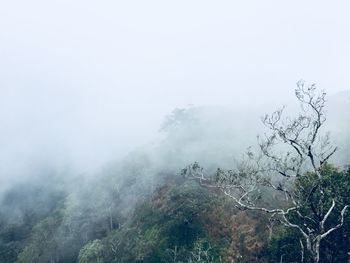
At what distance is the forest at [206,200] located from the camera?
26.5 metres

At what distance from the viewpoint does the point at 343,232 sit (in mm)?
29188

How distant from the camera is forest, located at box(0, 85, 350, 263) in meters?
26.5

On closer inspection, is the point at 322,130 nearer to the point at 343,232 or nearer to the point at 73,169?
the point at 343,232

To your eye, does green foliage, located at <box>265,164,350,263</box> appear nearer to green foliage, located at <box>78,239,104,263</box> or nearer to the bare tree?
the bare tree

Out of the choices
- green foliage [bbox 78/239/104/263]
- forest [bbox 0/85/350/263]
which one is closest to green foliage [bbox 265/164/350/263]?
forest [bbox 0/85/350/263]

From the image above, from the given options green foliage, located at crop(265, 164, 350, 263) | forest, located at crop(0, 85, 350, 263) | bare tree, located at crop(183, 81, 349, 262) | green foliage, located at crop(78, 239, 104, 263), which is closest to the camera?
bare tree, located at crop(183, 81, 349, 262)

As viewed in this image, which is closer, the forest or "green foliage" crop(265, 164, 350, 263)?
the forest

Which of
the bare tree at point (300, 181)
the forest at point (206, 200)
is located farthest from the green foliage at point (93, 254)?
the bare tree at point (300, 181)

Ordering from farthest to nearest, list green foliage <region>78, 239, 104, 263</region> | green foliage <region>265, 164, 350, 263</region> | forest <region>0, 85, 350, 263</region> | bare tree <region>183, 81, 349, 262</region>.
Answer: green foliage <region>78, 239, 104, 263</region>
green foliage <region>265, 164, 350, 263</region>
forest <region>0, 85, 350, 263</region>
bare tree <region>183, 81, 349, 262</region>

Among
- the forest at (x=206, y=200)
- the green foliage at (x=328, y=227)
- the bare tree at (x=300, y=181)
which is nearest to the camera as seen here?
the bare tree at (x=300, y=181)

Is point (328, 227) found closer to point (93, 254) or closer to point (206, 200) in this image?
point (206, 200)

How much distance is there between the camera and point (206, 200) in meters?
53.4

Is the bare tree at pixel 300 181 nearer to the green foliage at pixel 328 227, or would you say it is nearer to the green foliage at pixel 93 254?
the green foliage at pixel 328 227

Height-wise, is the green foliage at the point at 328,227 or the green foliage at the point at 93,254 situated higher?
the green foliage at the point at 328,227
